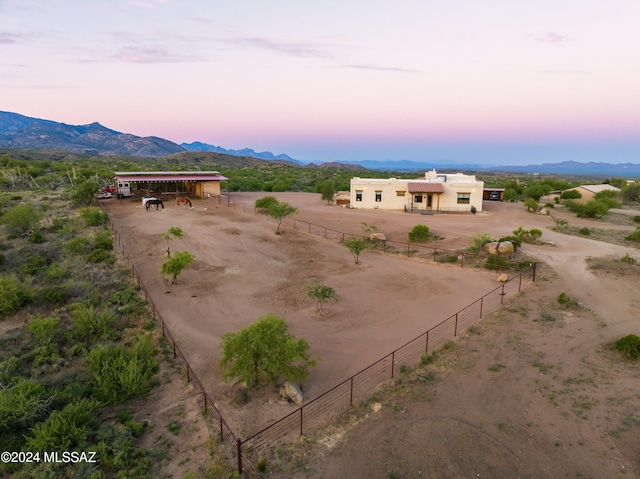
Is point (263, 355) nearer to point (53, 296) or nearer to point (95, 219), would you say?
point (53, 296)

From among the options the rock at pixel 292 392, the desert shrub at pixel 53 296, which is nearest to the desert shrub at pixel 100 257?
the desert shrub at pixel 53 296


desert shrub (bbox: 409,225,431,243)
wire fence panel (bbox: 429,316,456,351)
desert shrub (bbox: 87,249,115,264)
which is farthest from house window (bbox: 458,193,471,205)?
desert shrub (bbox: 87,249,115,264)

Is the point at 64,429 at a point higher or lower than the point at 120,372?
lower

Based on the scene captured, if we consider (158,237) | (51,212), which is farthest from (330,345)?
(51,212)

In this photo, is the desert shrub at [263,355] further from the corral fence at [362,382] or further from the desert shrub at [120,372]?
Result: the desert shrub at [120,372]

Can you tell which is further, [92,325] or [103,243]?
[103,243]

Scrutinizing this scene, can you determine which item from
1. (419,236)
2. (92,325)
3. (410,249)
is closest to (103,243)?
(92,325)

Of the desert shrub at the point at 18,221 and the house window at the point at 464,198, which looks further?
the house window at the point at 464,198

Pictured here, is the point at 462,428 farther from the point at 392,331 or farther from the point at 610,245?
the point at 610,245
